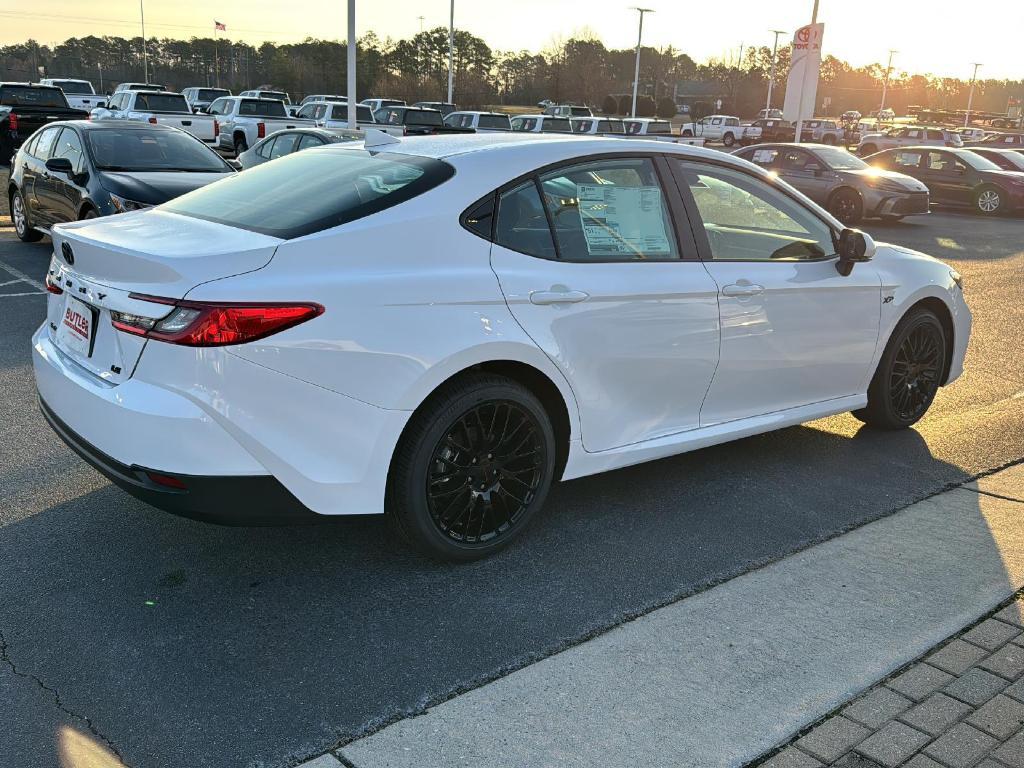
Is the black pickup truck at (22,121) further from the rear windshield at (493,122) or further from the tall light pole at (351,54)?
the rear windshield at (493,122)

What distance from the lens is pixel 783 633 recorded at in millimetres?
3242

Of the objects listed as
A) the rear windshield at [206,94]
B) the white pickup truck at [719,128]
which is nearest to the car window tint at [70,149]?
the rear windshield at [206,94]

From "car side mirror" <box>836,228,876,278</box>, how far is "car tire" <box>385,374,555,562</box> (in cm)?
200

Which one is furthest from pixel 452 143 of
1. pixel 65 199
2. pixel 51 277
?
pixel 65 199

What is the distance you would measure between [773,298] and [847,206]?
15255 mm

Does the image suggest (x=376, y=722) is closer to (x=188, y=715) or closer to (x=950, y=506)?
(x=188, y=715)

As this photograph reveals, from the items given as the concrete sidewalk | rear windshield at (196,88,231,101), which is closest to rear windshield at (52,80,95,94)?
rear windshield at (196,88,231,101)

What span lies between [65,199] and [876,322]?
8518 mm

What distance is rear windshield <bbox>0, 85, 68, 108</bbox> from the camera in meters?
24.8

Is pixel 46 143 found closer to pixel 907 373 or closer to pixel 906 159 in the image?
pixel 907 373

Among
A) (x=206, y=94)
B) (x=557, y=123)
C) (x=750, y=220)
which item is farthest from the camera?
(x=206, y=94)

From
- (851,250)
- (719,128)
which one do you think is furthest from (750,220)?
(719,128)

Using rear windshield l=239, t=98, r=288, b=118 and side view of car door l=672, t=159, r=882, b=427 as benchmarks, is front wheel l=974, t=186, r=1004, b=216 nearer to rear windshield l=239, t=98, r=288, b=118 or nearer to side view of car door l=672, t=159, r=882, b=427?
side view of car door l=672, t=159, r=882, b=427

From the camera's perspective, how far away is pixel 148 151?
404 inches
